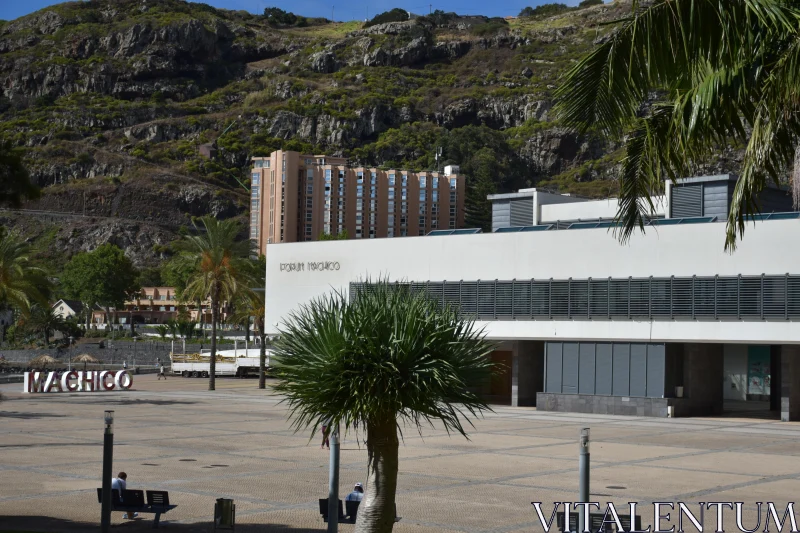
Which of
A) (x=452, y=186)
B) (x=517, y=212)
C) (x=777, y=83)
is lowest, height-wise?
(x=777, y=83)

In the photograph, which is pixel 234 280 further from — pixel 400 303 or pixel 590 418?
pixel 400 303

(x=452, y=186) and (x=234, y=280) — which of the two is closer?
(x=234, y=280)

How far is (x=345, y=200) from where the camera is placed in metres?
194

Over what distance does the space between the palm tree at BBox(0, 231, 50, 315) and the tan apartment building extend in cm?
12441

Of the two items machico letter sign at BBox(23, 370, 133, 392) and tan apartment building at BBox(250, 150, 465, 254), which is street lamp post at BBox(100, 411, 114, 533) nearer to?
machico letter sign at BBox(23, 370, 133, 392)

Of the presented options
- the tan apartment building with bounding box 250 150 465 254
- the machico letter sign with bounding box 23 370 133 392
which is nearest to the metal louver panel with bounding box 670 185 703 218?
the machico letter sign with bounding box 23 370 133 392

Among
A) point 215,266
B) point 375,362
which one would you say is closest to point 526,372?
point 215,266

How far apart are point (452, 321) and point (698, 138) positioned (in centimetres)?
326

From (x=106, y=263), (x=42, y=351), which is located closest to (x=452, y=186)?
(x=106, y=263)

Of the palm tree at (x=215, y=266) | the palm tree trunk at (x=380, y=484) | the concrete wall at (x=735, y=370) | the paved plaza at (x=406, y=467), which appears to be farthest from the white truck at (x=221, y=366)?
the palm tree trunk at (x=380, y=484)

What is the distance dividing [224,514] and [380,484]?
15.2 ft

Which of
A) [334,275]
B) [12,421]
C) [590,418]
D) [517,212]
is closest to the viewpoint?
[12,421]

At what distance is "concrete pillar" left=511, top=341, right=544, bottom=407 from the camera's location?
49094 millimetres

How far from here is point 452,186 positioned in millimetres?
199250
